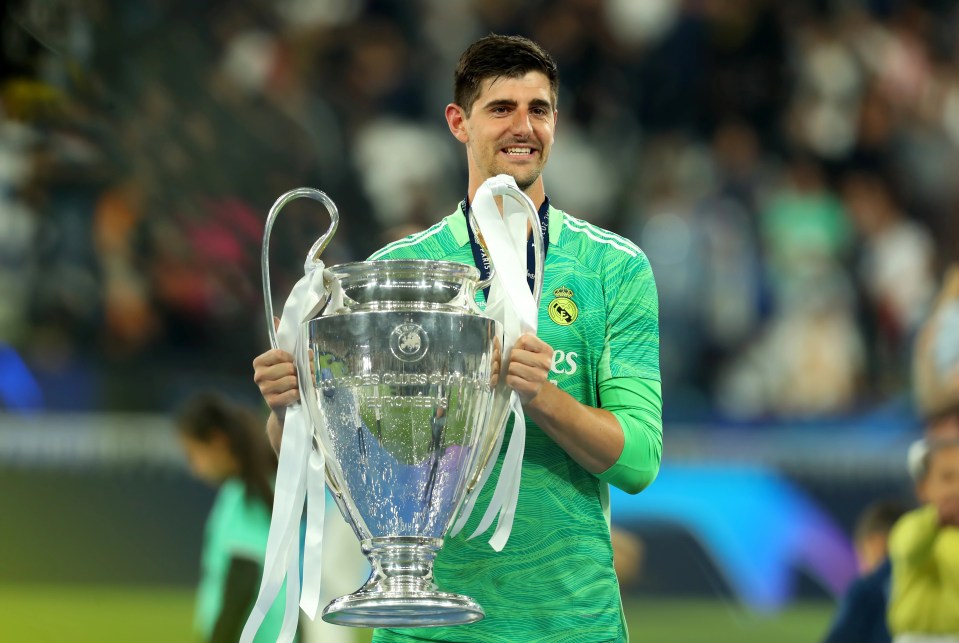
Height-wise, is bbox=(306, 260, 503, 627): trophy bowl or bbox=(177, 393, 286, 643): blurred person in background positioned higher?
bbox=(177, 393, 286, 643): blurred person in background

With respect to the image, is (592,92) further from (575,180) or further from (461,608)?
(461,608)

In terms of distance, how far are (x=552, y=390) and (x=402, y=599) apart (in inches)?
13.9

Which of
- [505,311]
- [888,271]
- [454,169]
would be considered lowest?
[505,311]

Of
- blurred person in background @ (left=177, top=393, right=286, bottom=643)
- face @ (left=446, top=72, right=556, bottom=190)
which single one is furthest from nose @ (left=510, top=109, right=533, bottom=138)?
blurred person in background @ (left=177, top=393, right=286, bottom=643)

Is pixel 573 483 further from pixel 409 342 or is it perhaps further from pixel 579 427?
pixel 409 342

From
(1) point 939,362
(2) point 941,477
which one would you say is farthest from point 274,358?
(1) point 939,362

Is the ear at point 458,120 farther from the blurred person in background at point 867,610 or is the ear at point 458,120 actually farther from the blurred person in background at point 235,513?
the blurred person in background at point 867,610

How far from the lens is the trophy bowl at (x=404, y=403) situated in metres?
1.91

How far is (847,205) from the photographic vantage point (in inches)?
304

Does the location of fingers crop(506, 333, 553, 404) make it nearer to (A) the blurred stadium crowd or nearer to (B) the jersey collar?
(B) the jersey collar

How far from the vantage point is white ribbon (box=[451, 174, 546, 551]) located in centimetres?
196

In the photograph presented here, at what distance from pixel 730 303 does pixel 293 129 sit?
2.48 metres

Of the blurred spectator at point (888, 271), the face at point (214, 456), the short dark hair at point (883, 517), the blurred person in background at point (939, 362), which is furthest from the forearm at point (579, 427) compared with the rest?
the blurred spectator at point (888, 271)

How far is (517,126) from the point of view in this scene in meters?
2.18
